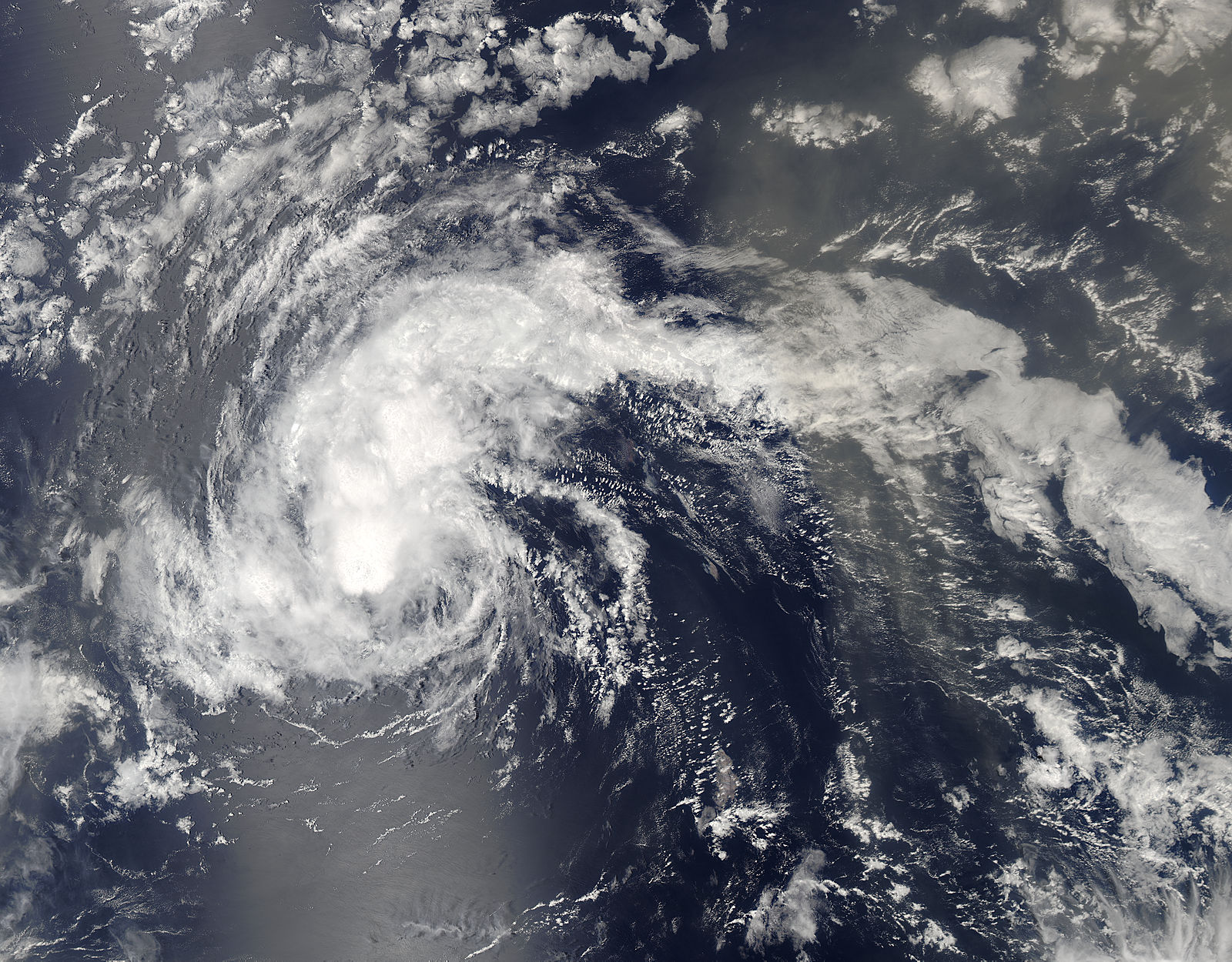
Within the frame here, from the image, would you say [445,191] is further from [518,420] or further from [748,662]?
[748,662]

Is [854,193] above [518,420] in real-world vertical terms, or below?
above

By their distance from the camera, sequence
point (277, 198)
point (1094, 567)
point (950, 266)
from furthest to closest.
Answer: point (277, 198) < point (950, 266) < point (1094, 567)

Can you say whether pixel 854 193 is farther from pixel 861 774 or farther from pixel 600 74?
pixel 861 774

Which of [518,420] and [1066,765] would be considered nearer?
[1066,765]

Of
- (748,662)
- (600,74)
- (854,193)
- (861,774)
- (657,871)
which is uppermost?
(600,74)

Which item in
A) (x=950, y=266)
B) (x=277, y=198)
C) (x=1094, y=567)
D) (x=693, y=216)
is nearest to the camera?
(x=1094, y=567)

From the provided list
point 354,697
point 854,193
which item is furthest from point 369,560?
point 854,193

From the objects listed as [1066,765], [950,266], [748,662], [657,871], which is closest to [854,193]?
[950,266]
